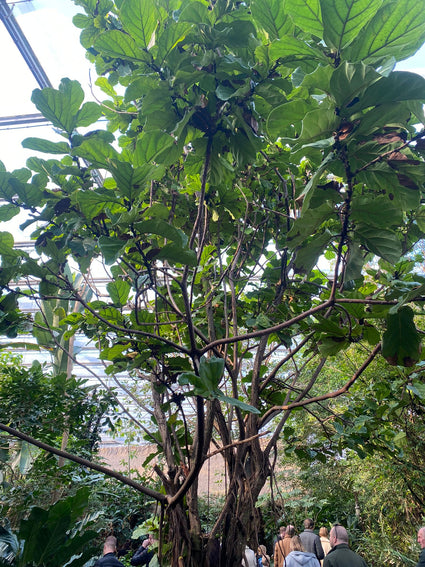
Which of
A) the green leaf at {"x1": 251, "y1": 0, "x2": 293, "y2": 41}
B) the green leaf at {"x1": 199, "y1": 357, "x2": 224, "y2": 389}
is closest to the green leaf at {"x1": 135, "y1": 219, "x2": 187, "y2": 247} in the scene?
the green leaf at {"x1": 199, "y1": 357, "x2": 224, "y2": 389}

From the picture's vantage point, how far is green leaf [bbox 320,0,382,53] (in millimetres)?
591

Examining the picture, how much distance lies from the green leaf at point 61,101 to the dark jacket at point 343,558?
359 centimetres

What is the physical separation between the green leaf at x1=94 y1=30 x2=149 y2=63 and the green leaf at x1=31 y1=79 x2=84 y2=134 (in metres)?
0.10

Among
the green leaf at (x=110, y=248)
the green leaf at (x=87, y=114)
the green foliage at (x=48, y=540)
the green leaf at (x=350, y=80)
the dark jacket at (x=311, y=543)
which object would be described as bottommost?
the dark jacket at (x=311, y=543)

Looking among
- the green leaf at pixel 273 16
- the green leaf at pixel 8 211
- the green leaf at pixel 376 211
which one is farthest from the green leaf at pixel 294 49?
the green leaf at pixel 8 211

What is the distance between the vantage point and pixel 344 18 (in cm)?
61

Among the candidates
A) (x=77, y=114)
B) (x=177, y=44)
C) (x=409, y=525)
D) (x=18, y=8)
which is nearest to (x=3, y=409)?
(x=77, y=114)

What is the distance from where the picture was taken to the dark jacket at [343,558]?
9.80ft

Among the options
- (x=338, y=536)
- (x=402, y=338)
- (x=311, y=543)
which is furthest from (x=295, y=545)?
(x=402, y=338)

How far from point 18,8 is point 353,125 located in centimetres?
374

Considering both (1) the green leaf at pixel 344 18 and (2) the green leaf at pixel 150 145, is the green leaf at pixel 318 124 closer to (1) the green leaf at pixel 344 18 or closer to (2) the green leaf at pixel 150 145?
(1) the green leaf at pixel 344 18

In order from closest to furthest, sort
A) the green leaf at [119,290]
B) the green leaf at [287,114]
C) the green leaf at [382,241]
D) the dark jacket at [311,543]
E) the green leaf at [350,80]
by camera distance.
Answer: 1. the green leaf at [350,80]
2. the green leaf at [287,114]
3. the green leaf at [382,241]
4. the green leaf at [119,290]
5. the dark jacket at [311,543]

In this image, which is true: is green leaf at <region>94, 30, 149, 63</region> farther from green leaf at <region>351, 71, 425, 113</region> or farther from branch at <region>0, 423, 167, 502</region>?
branch at <region>0, 423, 167, 502</region>

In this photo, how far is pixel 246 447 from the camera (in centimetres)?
135
